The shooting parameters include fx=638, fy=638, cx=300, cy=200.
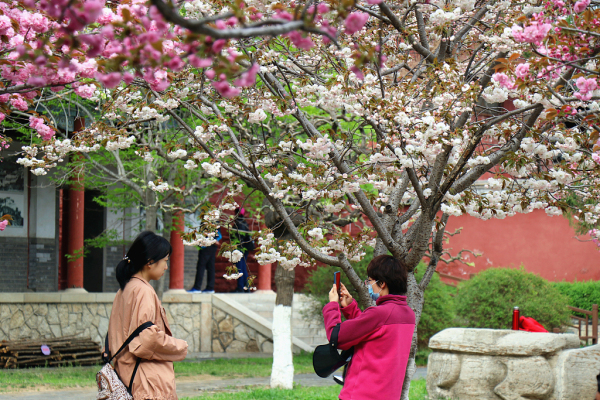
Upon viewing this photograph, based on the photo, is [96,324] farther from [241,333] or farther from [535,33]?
[535,33]

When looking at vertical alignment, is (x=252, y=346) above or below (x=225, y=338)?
below

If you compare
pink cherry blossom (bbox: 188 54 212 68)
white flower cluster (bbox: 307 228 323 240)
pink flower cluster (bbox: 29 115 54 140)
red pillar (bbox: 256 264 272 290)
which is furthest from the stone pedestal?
red pillar (bbox: 256 264 272 290)

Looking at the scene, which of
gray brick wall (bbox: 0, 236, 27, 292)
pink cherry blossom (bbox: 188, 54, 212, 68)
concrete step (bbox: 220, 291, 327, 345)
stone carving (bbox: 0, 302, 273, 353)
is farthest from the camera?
concrete step (bbox: 220, 291, 327, 345)

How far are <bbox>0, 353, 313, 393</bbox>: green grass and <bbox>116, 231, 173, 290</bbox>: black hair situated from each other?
622 centimetres

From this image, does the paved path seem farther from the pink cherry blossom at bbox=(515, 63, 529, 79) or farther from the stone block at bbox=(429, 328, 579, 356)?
the pink cherry blossom at bbox=(515, 63, 529, 79)

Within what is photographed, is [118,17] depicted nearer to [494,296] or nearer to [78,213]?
[78,213]

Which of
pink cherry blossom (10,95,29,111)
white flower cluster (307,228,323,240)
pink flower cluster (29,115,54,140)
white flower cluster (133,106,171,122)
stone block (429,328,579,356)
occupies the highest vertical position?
white flower cluster (133,106,171,122)

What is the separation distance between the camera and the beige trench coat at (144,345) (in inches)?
139

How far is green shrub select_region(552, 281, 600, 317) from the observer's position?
1659 centimetres

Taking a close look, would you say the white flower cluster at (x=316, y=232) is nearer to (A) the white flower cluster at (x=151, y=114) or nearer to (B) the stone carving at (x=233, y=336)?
(A) the white flower cluster at (x=151, y=114)

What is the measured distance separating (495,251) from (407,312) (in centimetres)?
1634

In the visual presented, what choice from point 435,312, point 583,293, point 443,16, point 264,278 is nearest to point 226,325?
point 264,278

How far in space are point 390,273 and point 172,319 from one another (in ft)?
36.7

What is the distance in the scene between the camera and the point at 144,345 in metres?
3.51
